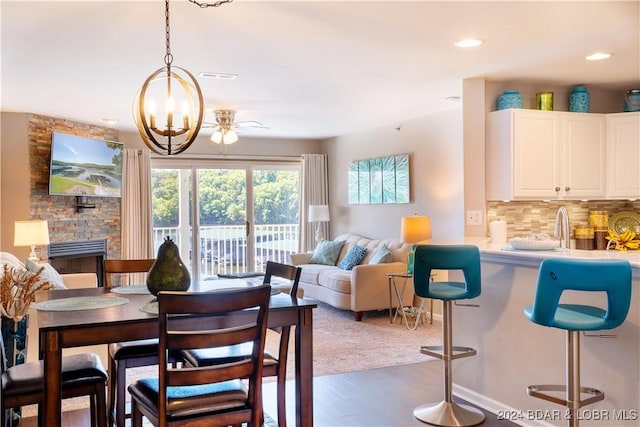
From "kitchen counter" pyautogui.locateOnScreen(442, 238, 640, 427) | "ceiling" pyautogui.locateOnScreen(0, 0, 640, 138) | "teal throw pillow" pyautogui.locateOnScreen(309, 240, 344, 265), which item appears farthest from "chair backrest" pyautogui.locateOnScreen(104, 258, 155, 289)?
"teal throw pillow" pyautogui.locateOnScreen(309, 240, 344, 265)

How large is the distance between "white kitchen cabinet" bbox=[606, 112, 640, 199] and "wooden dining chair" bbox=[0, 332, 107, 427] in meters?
4.44

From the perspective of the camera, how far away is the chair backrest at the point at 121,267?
11.4 feet

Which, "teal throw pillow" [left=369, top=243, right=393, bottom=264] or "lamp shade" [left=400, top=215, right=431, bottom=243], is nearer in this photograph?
"lamp shade" [left=400, top=215, right=431, bottom=243]

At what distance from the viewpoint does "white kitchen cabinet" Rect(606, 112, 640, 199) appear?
15.9 feet

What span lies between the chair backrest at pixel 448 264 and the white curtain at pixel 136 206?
5201mm

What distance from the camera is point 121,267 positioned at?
3512mm

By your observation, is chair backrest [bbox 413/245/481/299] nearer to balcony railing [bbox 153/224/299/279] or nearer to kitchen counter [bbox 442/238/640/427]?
kitchen counter [bbox 442/238/640/427]

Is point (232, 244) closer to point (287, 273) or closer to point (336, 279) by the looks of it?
point (336, 279)

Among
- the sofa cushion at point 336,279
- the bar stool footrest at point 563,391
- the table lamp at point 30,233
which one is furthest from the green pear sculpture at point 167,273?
the sofa cushion at point 336,279

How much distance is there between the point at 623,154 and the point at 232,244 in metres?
5.52

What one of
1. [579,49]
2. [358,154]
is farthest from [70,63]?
[358,154]

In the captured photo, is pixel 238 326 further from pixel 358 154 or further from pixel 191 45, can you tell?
pixel 358 154

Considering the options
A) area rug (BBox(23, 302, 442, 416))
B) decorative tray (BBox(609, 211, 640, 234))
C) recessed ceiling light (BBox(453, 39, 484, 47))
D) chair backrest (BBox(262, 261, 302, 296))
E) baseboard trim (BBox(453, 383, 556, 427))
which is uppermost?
recessed ceiling light (BBox(453, 39, 484, 47))

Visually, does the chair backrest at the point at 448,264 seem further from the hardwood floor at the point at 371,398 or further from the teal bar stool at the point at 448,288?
the hardwood floor at the point at 371,398
